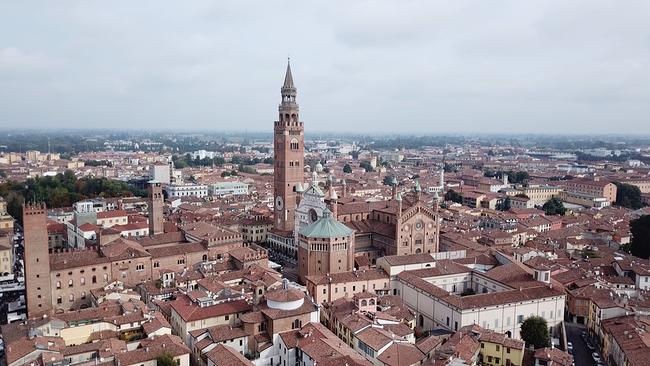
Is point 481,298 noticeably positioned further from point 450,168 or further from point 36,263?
point 450,168

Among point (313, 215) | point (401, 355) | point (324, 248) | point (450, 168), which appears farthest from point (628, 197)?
point (401, 355)

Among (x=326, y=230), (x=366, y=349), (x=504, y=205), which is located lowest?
(x=504, y=205)

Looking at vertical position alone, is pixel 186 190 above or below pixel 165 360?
below

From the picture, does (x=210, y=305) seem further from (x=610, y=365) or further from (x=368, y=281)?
(x=610, y=365)

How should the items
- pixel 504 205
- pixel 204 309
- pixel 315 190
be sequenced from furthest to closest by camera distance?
pixel 504 205 → pixel 315 190 → pixel 204 309

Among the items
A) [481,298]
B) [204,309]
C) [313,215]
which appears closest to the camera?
[204,309]

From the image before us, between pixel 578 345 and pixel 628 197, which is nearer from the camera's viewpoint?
pixel 578 345

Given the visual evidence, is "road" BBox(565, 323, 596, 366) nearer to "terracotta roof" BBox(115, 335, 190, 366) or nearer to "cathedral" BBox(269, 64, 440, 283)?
"cathedral" BBox(269, 64, 440, 283)
